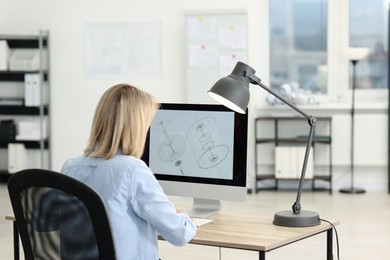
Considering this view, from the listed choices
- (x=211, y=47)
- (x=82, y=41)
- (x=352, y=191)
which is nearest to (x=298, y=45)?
(x=211, y=47)

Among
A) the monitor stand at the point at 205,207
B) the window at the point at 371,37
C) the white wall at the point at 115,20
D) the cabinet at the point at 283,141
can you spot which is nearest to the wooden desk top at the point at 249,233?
the monitor stand at the point at 205,207

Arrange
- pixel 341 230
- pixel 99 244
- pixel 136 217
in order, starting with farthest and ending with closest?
pixel 341 230
pixel 136 217
pixel 99 244

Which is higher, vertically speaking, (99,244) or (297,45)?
(297,45)

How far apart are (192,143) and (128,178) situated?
854mm

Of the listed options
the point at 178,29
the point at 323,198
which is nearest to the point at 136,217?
the point at 323,198

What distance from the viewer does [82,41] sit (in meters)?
7.64

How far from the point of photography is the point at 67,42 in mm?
7668

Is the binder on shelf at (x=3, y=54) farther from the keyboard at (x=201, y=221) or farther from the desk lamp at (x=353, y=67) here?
the keyboard at (x=201, y=221)

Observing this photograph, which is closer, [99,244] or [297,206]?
[99,244]

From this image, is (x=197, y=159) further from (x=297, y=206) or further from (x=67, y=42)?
(x=67, y=42)

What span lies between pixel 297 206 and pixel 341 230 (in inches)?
111

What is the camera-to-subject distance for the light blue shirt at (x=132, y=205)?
2.26 meters

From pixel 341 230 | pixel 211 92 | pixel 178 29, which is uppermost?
pixel 178 29

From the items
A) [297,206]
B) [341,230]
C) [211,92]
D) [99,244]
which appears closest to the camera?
[99,244]
